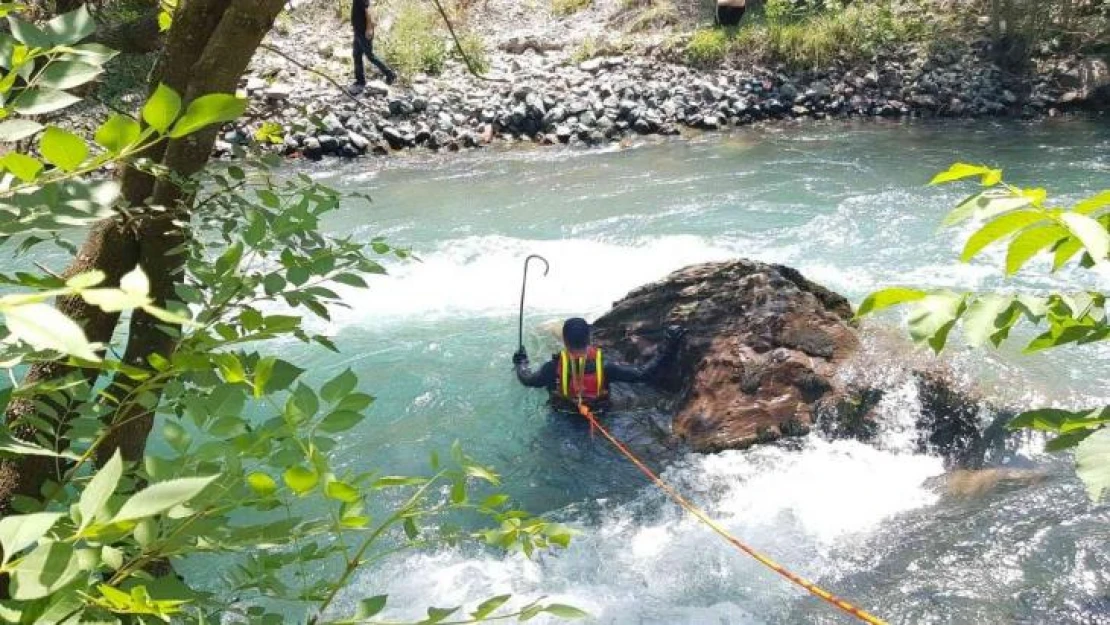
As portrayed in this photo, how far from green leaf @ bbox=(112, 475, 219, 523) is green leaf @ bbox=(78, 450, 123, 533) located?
0.05 m

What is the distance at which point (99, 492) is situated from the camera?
32.2 inches

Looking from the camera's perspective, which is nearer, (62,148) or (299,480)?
(62,148)

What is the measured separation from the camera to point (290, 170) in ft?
39.9

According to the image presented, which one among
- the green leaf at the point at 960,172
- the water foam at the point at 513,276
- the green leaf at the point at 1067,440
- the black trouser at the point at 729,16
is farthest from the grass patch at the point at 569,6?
the green leaf at the point at 1067,440

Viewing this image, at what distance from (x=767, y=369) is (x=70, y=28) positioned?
4.64 meters

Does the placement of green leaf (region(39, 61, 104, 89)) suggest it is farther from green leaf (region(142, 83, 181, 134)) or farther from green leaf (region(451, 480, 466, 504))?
green leaf (region(451, 480, 466, 504))

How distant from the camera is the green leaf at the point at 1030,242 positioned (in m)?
1.03

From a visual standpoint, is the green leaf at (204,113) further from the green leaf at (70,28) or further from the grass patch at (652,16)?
the grass patch at (652,16)

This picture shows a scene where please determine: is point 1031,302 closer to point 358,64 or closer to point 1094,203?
point 1094,203

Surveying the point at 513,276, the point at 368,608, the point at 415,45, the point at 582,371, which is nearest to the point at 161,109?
the point at 368,608

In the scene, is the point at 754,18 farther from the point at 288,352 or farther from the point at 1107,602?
the point at 1107,602

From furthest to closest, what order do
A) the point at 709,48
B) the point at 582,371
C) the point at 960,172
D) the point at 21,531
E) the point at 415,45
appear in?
the point at 415,45, the point at 709,48, the point at 582,371, the point at 960,172, the point at 21,531

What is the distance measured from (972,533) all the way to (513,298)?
4.47m

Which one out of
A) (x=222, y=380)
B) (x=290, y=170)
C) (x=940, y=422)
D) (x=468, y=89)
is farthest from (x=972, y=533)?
(x=468, y=89)
